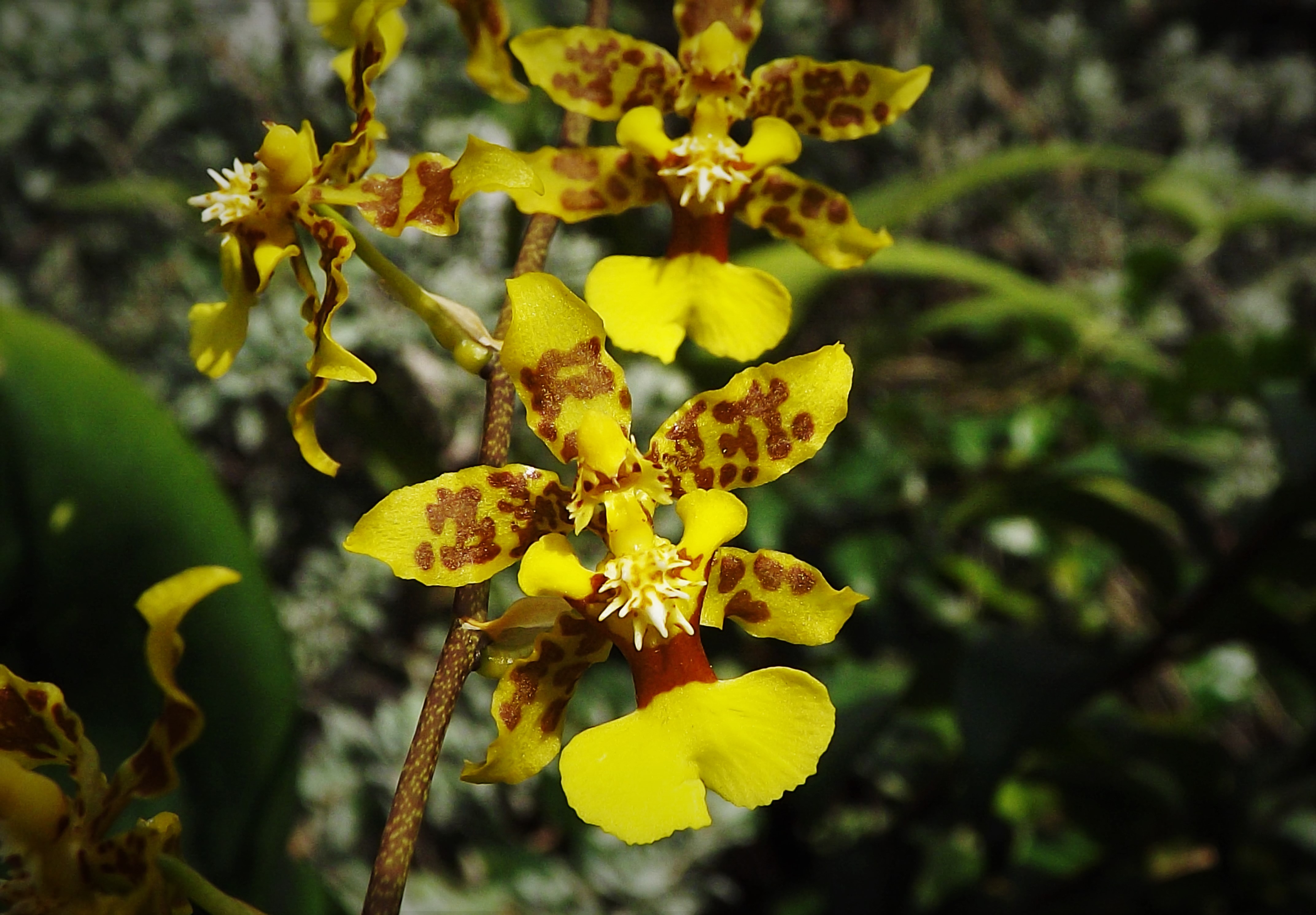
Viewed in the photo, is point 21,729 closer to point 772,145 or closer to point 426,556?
point 426,556

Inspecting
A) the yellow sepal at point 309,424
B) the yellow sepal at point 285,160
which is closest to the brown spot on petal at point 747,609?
the yellow sepal at point 309,424

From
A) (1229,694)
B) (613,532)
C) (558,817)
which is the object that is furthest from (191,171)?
(1229,694)

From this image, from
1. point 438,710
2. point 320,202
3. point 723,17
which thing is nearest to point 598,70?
point 723,17

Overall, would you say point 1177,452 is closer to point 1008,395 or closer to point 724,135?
point 1008,395

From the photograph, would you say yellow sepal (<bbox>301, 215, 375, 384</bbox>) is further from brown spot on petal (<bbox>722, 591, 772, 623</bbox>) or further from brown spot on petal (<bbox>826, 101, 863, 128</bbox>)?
brown spot on petal (<bbox>826, 101, 863, 128</bbox>)

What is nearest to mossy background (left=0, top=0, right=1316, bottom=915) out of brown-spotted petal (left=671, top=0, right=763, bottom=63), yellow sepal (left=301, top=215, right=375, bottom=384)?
yellow sepal (left=301, top=215, right=375, bottom=384)
